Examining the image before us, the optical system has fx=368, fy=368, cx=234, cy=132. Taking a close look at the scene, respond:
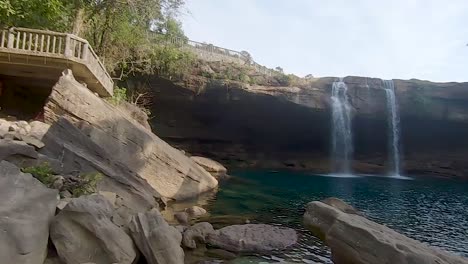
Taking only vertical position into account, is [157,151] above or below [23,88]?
below

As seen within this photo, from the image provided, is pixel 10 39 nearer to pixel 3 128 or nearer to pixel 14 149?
pixel 3 128

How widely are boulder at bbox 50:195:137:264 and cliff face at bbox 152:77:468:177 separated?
18.6 meters

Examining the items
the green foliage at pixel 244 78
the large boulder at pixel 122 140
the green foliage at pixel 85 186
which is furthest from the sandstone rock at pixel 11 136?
the green foliage at pixel 244 78

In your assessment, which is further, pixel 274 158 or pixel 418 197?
pixel 274 158

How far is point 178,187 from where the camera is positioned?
11508 mm

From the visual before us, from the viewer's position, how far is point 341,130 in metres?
27.0

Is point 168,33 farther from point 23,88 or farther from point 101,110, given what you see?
point 101,110

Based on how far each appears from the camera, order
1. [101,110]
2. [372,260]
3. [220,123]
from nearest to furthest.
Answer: [372,260], [101,110], [220,123]

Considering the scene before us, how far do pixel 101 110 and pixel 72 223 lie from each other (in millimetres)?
6361

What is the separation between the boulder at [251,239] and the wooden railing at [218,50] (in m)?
17.3

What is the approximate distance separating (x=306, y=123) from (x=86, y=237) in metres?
23.5

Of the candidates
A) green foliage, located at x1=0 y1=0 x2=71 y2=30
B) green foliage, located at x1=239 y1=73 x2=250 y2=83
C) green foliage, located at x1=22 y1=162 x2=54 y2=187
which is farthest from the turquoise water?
green foliage, located at x1=239 y1=73 x2=250 y2=83

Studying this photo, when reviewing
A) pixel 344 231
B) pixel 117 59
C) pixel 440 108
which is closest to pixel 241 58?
pixel 117 59

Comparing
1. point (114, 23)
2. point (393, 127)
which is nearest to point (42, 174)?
point (114, 23)
